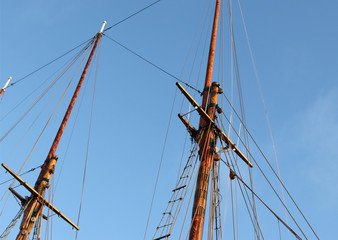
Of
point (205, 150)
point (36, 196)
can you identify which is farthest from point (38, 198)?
point (205, 150)

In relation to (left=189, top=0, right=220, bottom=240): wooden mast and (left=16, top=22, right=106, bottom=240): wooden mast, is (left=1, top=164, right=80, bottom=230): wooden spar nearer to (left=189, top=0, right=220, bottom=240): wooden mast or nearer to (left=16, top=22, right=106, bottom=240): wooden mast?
(left=16, top=22, right=106, bottom=240): wooden mast

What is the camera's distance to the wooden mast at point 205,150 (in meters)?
14.5

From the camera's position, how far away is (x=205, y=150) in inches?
669

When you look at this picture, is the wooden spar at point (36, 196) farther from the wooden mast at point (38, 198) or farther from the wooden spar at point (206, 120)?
the wooden spar at point (206, 120)

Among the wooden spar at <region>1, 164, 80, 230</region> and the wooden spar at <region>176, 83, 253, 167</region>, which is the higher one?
the wooden spar at <region>176, 83, 253, 167</region>

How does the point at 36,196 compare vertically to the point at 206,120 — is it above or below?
below

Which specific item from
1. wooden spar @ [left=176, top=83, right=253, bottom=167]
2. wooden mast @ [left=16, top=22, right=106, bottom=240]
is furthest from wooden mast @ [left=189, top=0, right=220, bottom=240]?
wooden mast @ [left=16, top=22, right=106, bottom=240]

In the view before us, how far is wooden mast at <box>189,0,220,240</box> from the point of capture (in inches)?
572

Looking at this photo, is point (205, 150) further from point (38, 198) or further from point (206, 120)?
point (38, 198)

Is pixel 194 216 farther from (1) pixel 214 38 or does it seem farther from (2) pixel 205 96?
(1) pixel 214 38

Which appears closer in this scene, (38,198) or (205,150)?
(205,150)

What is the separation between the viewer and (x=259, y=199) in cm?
1623


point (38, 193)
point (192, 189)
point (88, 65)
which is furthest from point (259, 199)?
point (88, 65)

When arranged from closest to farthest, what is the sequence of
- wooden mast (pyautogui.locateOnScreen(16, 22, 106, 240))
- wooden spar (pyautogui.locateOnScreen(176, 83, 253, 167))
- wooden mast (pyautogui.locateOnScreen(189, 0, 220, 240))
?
wooden mast (pyautogui.locateOnScreen(189, 0, 220, 240)) < wooden spar (pyautogui.locateOnScreen(176, 83, 253, 167)) < wooden mast (pyautogui.locateOnScreen(16, 22, 106, 240))
